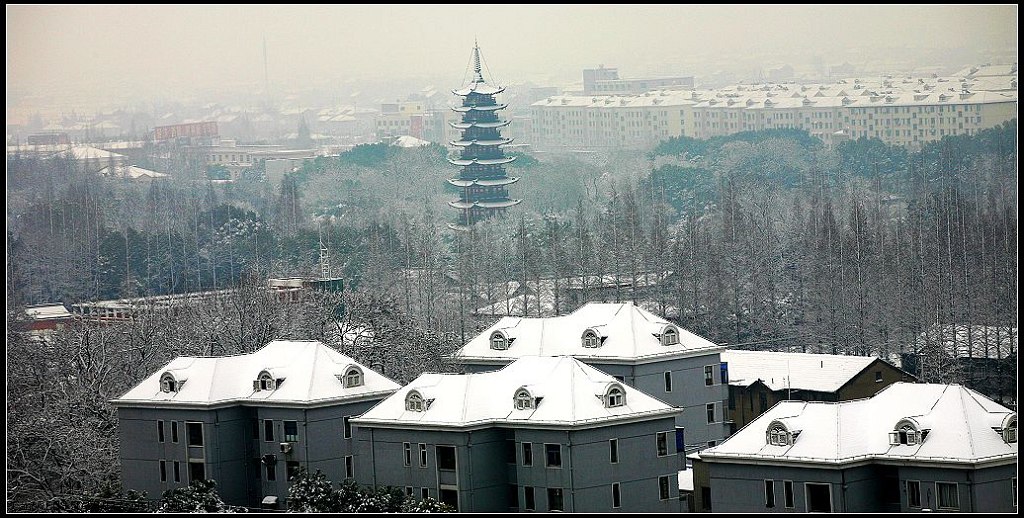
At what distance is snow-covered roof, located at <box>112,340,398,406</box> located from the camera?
27.8 m

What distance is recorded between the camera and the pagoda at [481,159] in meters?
82.0

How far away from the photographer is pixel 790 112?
91125 mm

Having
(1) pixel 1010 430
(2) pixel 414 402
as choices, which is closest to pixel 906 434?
(1) pixel 1010 430

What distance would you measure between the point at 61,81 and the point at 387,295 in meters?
44.2

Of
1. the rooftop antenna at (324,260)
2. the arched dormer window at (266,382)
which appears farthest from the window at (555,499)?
the rooftop antenna at (324,260)

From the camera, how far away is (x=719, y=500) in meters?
22.8

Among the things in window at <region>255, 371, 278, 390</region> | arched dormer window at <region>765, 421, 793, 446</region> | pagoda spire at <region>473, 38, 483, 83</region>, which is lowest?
arched dormer window at <region>765, 421, 793, 446</region>

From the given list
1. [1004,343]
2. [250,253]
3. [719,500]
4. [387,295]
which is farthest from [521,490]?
[250,253]

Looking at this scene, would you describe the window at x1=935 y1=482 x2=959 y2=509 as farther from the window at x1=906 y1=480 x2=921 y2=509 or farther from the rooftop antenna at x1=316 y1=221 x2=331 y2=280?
the rooftop antenna at x1=316 y1=221 x2=331 y2=280

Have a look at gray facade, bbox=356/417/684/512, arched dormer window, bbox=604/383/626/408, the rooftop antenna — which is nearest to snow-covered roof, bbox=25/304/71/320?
the rooftop antenna

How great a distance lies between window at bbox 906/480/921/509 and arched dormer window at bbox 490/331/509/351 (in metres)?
11.1

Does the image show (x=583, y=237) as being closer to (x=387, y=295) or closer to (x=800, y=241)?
(x=800, y=241)

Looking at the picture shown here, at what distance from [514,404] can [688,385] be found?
670cm

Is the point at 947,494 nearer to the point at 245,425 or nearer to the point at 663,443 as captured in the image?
the point at 663,443
